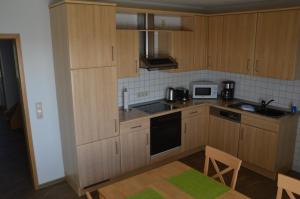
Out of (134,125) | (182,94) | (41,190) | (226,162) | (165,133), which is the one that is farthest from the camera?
(182,94)

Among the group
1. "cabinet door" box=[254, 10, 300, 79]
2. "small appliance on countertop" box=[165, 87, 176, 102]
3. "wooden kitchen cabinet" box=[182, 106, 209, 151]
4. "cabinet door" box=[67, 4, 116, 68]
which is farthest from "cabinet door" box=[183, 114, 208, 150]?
"cabinet door" box=[67, 4, 116, 68]

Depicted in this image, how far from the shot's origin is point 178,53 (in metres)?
4.16

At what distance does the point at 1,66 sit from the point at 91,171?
4412 millimetres

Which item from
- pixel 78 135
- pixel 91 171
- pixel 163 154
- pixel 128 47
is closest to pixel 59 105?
pixel 78 135

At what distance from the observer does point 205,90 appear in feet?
15.0

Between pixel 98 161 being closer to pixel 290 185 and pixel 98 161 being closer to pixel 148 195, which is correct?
pixel 148 195

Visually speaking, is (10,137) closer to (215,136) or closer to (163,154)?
(163,154)

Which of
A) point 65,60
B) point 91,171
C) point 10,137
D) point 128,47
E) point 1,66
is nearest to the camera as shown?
point 65,60

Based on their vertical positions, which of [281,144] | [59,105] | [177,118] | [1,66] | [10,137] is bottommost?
[10,137]

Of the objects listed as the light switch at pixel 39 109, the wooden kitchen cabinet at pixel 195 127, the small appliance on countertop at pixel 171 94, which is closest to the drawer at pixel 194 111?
the wooden kitchen cabinet at pixel 195 127

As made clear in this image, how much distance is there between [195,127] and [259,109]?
103 centimetres

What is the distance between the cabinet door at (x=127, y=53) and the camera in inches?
137

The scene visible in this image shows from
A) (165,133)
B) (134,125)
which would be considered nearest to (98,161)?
(134,125)

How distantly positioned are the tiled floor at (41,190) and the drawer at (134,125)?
41.2 inches
